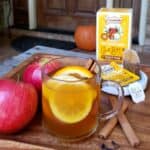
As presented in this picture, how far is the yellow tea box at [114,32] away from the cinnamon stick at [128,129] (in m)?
0.27

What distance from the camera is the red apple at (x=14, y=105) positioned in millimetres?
618

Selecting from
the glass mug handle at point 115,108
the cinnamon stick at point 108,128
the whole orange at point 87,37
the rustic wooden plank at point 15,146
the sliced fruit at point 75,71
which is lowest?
the whole orange at point 87,37

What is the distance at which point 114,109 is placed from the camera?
704 mm

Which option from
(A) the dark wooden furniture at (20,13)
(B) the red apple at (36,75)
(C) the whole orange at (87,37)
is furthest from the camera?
(A) the dark wooden furniture at (20,13)

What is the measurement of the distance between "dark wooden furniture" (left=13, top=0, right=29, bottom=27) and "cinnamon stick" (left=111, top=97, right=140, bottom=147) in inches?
108

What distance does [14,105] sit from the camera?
0.62m

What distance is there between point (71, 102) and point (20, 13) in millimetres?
2929

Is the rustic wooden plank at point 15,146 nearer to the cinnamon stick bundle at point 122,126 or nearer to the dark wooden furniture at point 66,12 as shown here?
the cinnamon stick bundle at point 122,126

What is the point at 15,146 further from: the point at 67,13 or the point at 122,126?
the point at 67,13

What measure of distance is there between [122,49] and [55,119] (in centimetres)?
40

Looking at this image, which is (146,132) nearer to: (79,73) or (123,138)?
(123,138)

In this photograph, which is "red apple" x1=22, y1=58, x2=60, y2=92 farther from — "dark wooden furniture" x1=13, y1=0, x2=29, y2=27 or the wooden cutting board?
"dark wooden furniture" x1=13, y1=0, x2=29, y2=27

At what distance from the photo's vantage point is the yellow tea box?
2.99 ft

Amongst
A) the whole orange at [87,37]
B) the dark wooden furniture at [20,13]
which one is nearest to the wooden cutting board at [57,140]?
the whole orange at [87,37]
